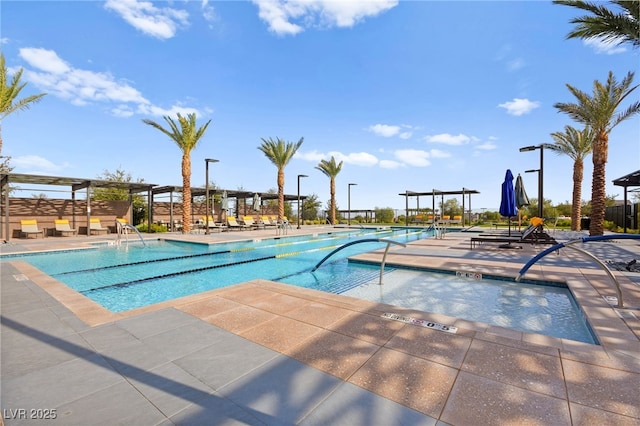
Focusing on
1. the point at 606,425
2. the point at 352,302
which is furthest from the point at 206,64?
the point at 606,425

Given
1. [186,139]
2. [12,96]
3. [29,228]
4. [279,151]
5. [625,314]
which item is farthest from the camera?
[279,151]

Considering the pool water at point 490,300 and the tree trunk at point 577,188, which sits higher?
the tree trunk at point 577,188

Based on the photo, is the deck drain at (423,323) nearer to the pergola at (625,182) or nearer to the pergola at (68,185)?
the pergola at (625,182)

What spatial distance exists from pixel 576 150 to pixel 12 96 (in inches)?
1081

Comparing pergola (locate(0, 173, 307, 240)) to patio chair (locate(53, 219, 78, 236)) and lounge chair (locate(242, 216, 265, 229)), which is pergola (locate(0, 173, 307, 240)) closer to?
patio chair (locate(53, 219, 78, 236))

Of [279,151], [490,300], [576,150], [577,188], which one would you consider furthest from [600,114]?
[279,151]

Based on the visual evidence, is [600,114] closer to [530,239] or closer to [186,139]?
[530,239]

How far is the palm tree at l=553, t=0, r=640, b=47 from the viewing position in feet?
24.1

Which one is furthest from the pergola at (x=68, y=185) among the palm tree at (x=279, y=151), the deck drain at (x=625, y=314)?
the deck drain at (x=625, y=314)

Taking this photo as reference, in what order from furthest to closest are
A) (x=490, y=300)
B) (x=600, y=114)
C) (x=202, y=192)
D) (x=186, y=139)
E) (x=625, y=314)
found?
(x=202, y=192), (x=186, y=139), (x=600, y=114), (x=490, y=300), (x=625, y=314)

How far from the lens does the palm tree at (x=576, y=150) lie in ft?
54.3

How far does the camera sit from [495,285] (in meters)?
5.52

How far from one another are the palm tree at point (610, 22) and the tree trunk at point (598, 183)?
6413mm

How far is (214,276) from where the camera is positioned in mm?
7008
